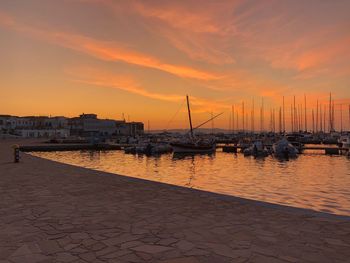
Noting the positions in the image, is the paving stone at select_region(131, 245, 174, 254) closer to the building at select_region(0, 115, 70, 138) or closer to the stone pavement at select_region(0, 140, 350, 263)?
the stone pavement at select_region(0, 140, 350, 263)

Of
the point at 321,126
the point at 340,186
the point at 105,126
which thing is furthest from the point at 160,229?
the point at 105,126

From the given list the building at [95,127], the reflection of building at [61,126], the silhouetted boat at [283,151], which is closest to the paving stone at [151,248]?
the silhouetted boat at [283,151]

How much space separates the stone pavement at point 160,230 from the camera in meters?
5.21

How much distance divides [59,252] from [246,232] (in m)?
3.36

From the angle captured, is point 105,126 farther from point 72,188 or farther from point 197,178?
point 72,188

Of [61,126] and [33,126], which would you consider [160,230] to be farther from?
[33,126]

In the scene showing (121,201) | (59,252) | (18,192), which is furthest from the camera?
(18,192)

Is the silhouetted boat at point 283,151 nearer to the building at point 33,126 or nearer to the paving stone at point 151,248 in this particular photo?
the paving stone at point 151,248

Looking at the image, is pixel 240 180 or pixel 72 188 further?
pixel 240 180

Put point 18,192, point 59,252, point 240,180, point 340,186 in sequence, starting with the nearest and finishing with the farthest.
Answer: point 59,252 → point 18,192 → point 340,186 → point 240,180

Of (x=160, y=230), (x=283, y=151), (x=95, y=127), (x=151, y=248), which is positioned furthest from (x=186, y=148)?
(x=95, y=127)

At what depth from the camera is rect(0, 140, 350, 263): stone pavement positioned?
17.1ft

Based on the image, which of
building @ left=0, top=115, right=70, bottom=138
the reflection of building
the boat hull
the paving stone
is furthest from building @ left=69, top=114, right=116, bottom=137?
the paving stone

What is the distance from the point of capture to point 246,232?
20.9ft
